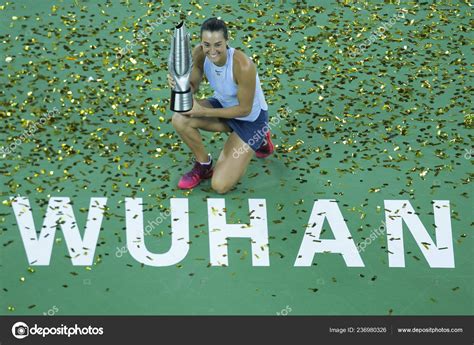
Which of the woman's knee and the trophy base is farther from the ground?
the trophy base

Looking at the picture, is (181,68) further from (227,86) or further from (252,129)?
(252,129)

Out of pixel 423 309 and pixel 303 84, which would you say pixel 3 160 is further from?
pixel 423 309

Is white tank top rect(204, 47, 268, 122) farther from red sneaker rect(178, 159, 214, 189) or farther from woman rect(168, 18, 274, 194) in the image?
red sneaker rect(178, 159, 214, 189)

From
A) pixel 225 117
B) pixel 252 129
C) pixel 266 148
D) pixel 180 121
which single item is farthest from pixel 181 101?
pixel 266 148

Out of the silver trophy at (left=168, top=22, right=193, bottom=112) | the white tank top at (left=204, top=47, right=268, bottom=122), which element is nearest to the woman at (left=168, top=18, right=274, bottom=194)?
the white tank top at (left=204, top=47, right=268, bottom=122)

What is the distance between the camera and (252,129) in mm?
8773

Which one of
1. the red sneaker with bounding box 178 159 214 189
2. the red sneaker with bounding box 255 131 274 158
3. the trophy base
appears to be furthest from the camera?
the red sneaker with bounding box 255 131 274 158

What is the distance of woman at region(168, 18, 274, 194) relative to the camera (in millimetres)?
8422

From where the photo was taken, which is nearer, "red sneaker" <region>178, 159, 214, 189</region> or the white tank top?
the white tank top

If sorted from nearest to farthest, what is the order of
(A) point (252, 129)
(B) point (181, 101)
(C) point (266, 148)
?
(B) point (181, 101)
(A) point (252, 129)
(C) point (266, 148)

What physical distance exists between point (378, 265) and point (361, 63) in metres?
3.00

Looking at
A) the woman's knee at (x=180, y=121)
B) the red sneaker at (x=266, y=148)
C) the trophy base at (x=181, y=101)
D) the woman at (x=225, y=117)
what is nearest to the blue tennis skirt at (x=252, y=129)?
the woman at (x=225, y=117)

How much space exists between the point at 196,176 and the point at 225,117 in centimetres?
59

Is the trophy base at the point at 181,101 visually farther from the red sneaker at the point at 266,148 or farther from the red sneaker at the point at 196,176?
the red sneaker at the point at 266,148
